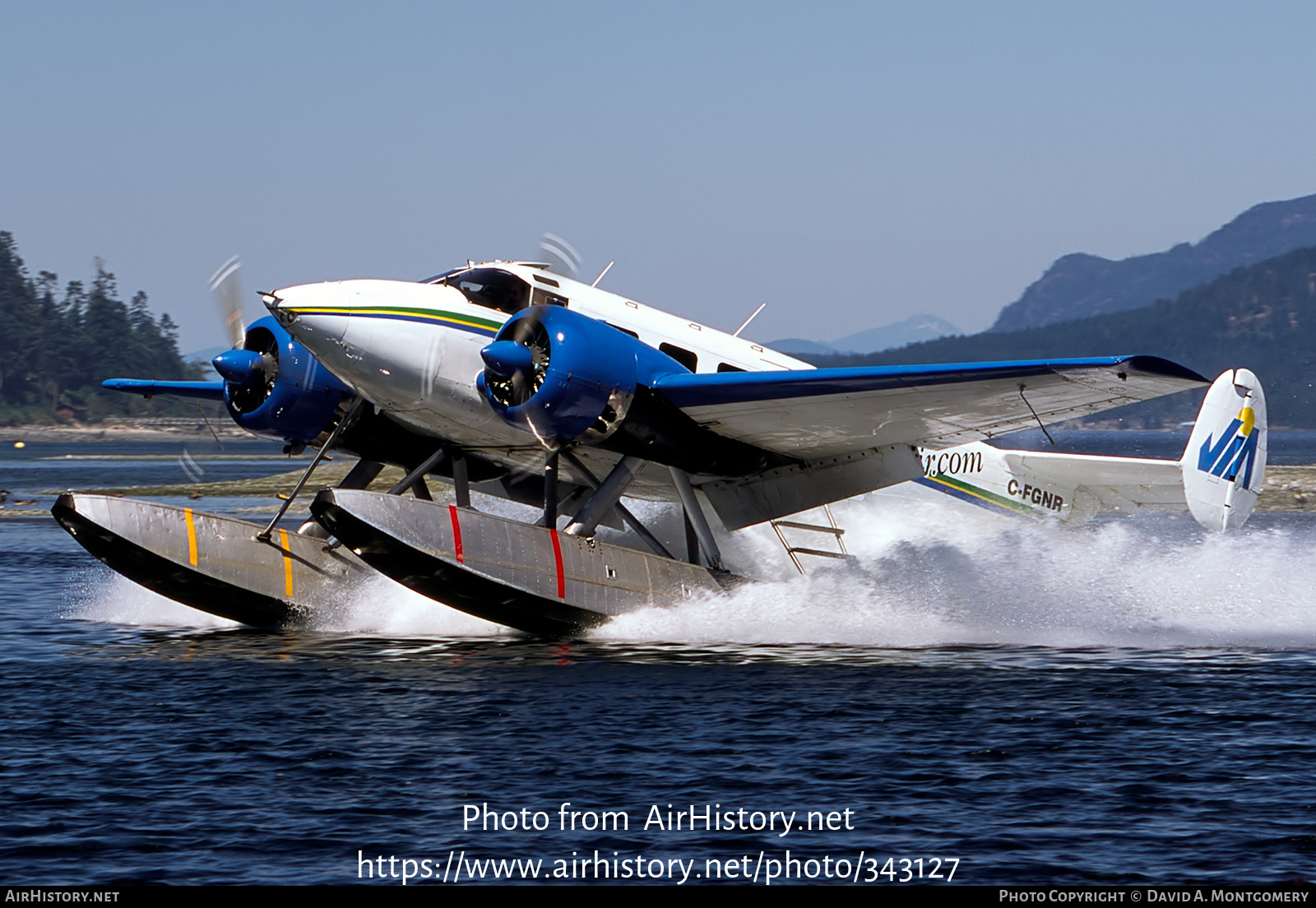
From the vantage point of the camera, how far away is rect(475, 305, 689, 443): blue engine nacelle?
14.9 metres

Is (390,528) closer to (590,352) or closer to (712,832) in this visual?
(590,352)

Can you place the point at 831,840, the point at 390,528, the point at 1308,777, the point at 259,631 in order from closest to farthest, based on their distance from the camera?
the point at 831,840
the point at 1308,777
the point at 390,528
the point at 259,631

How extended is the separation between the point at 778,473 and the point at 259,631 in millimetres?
6690

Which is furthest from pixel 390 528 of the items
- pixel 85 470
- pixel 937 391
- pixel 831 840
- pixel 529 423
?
pixel 85 470

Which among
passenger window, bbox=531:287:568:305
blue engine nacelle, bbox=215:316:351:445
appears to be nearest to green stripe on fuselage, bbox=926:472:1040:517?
passenger window, bbox=531:287:568:305

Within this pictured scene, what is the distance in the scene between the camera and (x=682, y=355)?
17.3 meters

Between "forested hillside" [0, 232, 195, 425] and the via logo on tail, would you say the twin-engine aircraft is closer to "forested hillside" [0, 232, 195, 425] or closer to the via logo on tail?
the via logo on tail

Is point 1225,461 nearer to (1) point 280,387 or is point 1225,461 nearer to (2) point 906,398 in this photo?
(2) point 906,398

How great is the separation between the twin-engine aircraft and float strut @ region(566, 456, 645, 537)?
3cm

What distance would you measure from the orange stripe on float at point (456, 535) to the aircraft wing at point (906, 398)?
2.61 m

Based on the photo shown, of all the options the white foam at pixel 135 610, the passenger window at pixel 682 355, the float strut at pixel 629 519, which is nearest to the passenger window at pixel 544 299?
the passenger window at pixel 682 355

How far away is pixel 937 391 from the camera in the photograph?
15297 millimetres

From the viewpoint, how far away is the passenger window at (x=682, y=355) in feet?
56.3

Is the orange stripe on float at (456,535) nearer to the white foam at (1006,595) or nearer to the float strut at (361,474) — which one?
the white foam at (1006,595)
